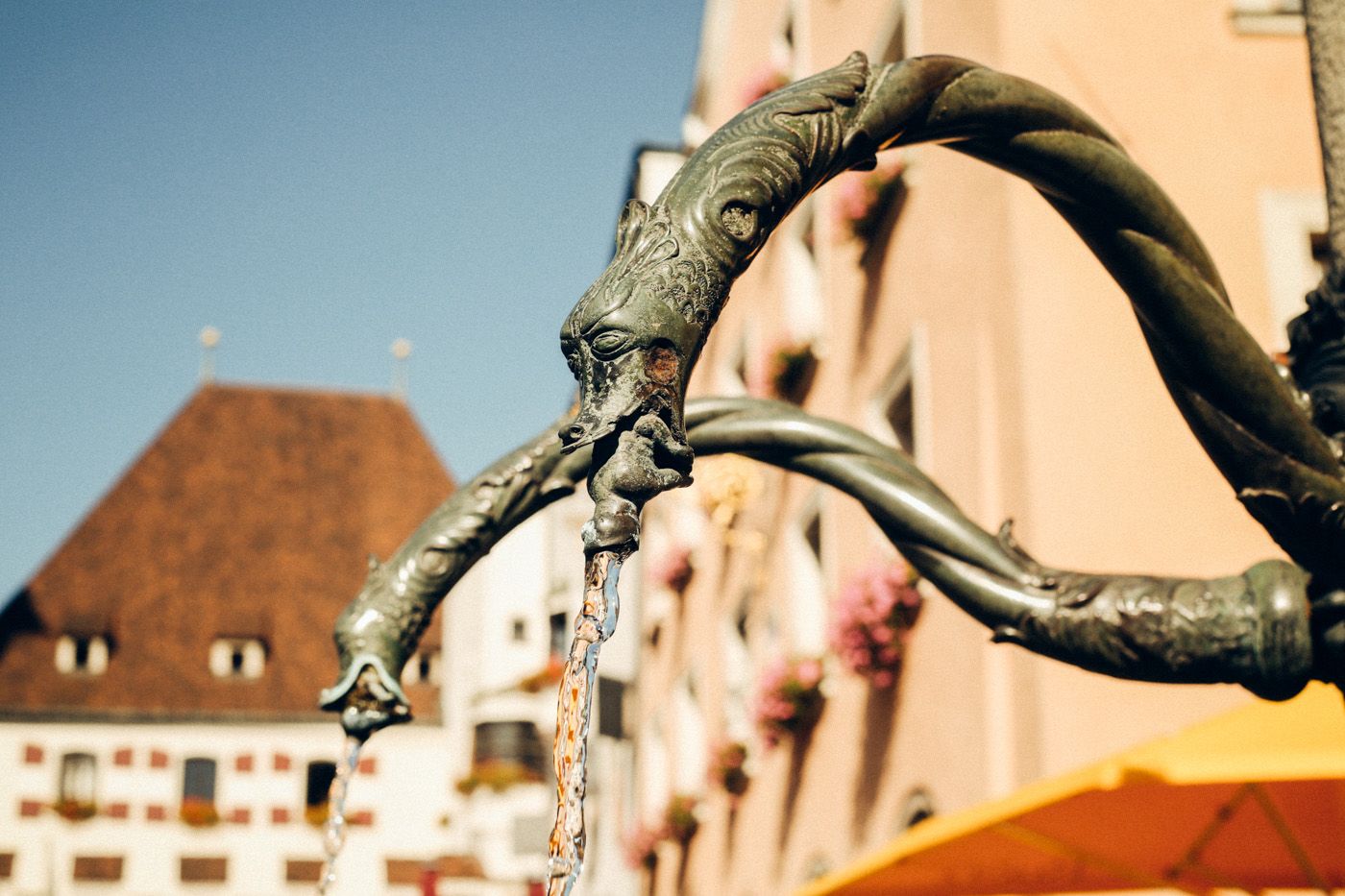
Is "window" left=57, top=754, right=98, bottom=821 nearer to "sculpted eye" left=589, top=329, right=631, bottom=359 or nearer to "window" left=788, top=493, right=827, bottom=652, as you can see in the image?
"window" left=788, top=493, right=827, bottom=652

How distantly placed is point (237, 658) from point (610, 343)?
38.4 m

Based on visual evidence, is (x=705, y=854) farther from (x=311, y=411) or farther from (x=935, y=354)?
(x=311, y=411)

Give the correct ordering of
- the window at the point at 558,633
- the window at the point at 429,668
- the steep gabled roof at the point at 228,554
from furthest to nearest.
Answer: the window at the point at 429,668, the steep gabled roof at the point at 228,554, the window at the point at 558,633

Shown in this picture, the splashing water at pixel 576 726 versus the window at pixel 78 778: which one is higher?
the window at pixel 78 778

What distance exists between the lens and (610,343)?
1.53m

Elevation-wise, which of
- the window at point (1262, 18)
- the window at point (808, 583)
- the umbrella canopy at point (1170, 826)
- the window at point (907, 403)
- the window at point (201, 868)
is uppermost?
the window at point (1262, 18)

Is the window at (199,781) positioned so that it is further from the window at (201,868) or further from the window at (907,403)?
the window at (907,403)

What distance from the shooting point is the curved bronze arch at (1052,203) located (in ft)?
5.20

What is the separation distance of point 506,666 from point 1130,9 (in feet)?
102

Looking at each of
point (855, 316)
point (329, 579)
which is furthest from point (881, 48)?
point (329, 579)

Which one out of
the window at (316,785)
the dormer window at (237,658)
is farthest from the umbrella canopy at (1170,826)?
the dormer window at (237,658)

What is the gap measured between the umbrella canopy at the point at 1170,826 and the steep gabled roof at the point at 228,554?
107 ft

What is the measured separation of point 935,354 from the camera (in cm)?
911

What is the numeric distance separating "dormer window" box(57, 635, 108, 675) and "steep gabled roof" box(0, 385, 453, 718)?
0.15m
